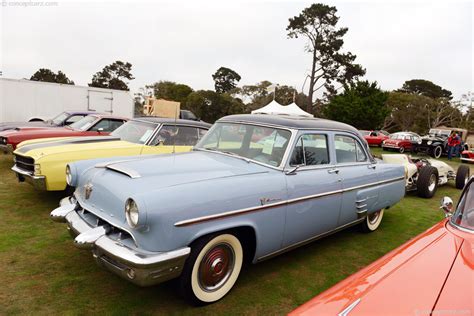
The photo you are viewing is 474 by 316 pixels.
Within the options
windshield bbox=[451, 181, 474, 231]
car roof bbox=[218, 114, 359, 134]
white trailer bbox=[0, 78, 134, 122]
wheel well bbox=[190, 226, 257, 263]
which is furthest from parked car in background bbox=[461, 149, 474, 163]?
white trailer bbox=[0, 78, 134, 122]

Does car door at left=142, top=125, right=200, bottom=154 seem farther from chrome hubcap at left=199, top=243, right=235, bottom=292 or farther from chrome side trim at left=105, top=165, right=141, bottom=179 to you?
chrome hubcap at left=199, top=243, right=235, bottom=292

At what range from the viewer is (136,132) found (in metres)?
6.15

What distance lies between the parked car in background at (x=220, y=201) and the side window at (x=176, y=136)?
82.7 inches

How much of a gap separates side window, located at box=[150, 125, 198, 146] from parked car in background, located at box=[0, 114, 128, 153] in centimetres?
208

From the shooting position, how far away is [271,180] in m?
3.02

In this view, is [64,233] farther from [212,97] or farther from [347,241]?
[212,97]

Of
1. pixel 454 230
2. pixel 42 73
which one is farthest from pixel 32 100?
pixel 42 73

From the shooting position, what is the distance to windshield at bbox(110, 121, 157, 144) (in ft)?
19.3

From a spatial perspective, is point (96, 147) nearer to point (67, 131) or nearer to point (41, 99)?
point (67, 131)

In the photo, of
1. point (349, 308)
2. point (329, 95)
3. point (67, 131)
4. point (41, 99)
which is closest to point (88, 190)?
point (349, 308)

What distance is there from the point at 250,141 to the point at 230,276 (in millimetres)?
1487

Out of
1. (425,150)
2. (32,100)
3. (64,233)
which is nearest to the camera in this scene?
(64,233)

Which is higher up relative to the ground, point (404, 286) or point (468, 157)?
point (404, 286)

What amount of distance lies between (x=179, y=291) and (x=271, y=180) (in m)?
1.25
